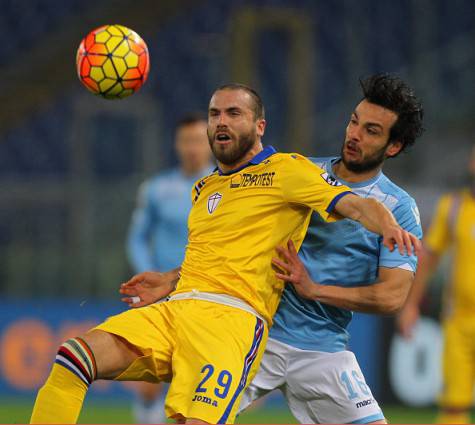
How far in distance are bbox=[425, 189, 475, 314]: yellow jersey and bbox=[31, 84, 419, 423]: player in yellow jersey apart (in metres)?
3.27

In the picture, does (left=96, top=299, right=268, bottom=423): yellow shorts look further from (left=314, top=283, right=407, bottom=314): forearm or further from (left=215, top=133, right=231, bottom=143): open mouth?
(left=215, top=133, right=231, bottom=143): open mouth

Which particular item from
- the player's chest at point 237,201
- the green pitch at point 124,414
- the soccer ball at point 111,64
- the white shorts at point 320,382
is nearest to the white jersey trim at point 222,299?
the player's chest at point 237,201

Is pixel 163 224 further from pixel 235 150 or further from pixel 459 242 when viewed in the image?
pixel 235 150

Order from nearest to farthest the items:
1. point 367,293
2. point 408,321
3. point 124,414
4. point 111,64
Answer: point 367,293 < point 111,64 < point 408,321 < point 124,414

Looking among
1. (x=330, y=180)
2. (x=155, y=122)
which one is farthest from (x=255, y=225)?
(x=155, y=122)

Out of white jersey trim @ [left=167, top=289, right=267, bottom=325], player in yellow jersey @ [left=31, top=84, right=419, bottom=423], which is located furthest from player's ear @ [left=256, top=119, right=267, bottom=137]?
white jersey trim @ [left=167, top=289, right=267, bottom=325]

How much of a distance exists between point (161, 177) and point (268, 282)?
134 inches

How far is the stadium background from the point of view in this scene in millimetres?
9883

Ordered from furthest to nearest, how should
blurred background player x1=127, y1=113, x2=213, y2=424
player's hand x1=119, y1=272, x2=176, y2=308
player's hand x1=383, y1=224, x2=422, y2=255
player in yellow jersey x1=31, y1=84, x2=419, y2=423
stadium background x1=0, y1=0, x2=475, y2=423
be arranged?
stadium background x1=0, y1=0, x2=475, y2=423, blurred background player x1=127, y1=113, x2=213, y2=424, player's hand x1=119, y1=272, x2=176, y2=308, player in yellow jersey x1=31, y1=84, x2=419, y2=423, player's hand x1=383, y1=224, x2=422, y2=255

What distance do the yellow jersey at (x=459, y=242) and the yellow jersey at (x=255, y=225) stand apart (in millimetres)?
3273

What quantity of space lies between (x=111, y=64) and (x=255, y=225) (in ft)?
3.91

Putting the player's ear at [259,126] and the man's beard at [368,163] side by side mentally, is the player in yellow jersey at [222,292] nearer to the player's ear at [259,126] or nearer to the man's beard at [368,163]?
the player's ear at [259,126]

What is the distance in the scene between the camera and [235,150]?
4.56 metres

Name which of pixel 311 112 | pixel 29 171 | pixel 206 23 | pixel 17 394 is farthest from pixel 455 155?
pixel 17 394
